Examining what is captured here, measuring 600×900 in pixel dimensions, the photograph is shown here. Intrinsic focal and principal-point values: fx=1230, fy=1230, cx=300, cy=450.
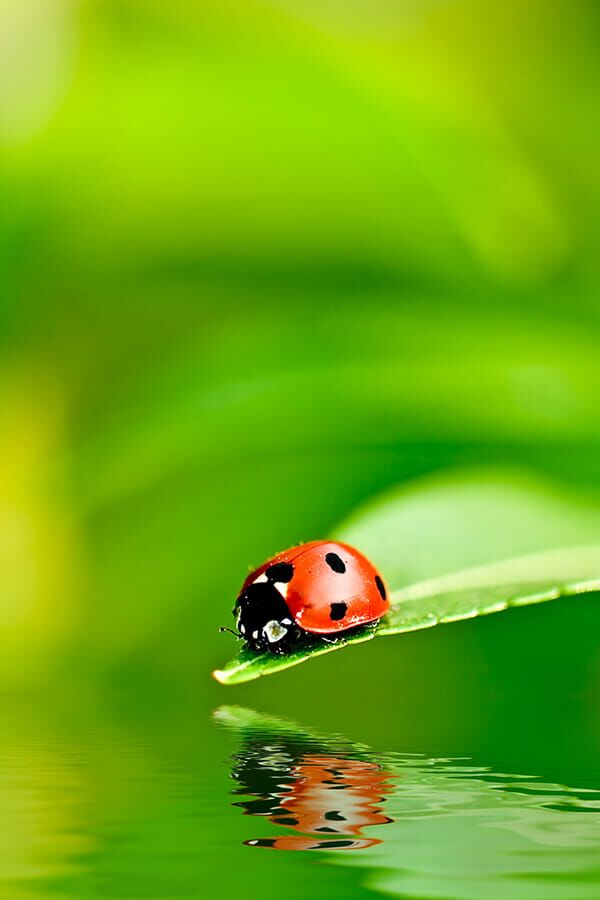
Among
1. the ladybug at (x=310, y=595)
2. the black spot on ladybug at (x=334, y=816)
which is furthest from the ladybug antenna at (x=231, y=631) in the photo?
the black spot on ladybug at (x=334, y=816)

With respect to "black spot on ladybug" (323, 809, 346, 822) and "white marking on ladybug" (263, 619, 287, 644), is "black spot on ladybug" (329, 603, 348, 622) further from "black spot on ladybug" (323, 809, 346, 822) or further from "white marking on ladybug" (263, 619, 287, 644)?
"black spot on ladybug" (323, 809, 346, 822)

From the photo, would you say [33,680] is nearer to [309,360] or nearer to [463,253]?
[309,360]

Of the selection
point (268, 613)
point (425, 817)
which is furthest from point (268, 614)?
point (425, 817)

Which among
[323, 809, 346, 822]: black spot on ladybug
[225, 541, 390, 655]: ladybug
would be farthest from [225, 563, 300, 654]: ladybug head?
[323, 809, 346, 822]: black spot on ladybug

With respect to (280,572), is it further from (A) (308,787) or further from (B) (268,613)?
(A) (308,787)

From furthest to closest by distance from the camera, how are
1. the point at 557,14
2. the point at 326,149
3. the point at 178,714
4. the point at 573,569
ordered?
the point at 557,14
the point at 326,149
the point at 178,714
the point at 573,569

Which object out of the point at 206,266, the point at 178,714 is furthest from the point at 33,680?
the point at 206,266
